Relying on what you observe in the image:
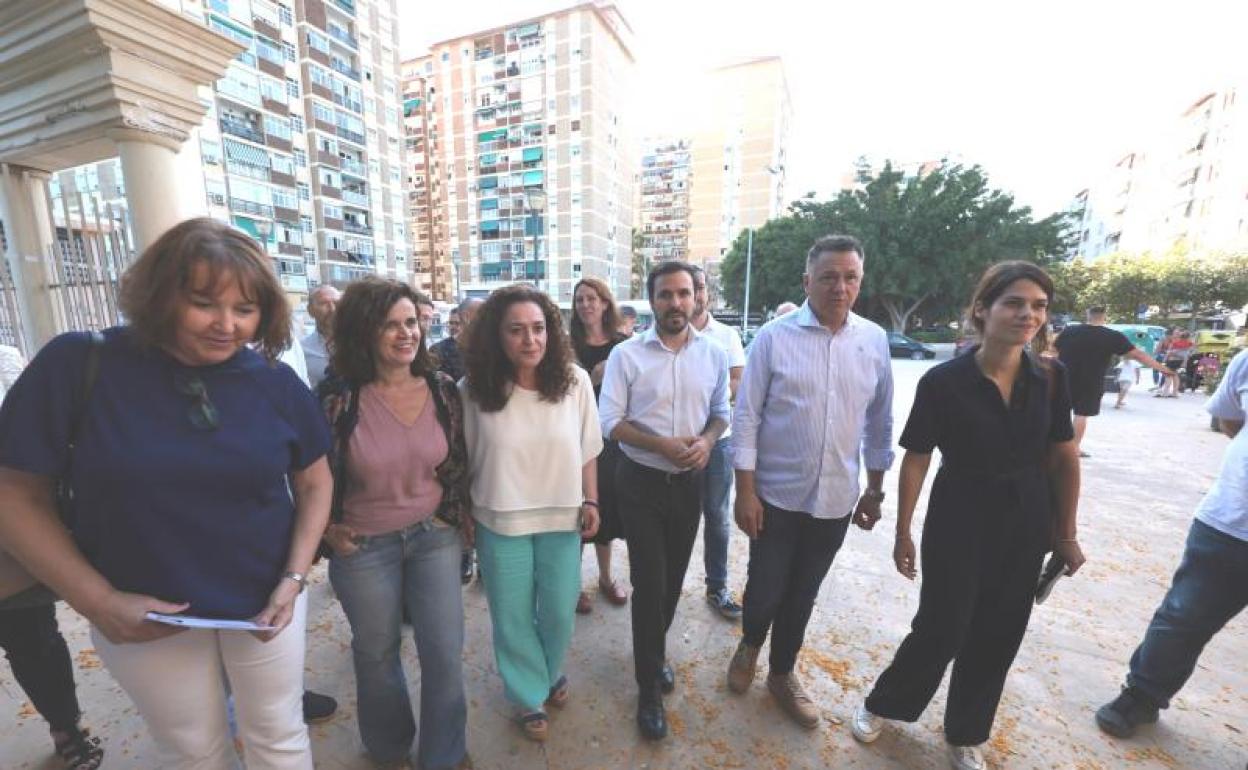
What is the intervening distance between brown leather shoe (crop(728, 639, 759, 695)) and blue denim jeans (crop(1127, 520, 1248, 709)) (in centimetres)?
165

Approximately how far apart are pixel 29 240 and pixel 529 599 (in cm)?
530

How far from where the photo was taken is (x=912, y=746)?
2.23 m

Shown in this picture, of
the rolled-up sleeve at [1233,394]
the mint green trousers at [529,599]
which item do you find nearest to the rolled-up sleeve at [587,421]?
the mint green trousers at [529,599]

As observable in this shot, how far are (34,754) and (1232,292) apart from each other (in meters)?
31.4

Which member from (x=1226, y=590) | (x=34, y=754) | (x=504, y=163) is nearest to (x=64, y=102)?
(x=34, y=754)

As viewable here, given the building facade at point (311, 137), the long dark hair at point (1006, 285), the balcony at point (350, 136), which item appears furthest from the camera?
the balcony at point (350, 136)

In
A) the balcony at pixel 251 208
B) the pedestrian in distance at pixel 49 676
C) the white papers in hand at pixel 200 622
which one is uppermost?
the balcony at pixel 251 208

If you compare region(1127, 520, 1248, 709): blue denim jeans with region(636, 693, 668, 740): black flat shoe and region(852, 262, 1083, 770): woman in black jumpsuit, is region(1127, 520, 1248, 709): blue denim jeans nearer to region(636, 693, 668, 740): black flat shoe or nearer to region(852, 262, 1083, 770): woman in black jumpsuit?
region(852, 262, 1083, 770): woman in black jumpsuit

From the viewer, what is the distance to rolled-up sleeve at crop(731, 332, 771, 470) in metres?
2.31

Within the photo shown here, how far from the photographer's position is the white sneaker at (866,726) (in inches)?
87.8

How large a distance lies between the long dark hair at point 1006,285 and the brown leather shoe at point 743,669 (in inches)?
68.7

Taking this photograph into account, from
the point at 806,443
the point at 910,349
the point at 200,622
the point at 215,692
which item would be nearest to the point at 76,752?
the point at 215,692

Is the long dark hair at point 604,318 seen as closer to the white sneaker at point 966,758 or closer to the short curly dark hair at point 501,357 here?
the short curly dark hair at point 501,357

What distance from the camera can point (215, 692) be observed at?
4.67ft
